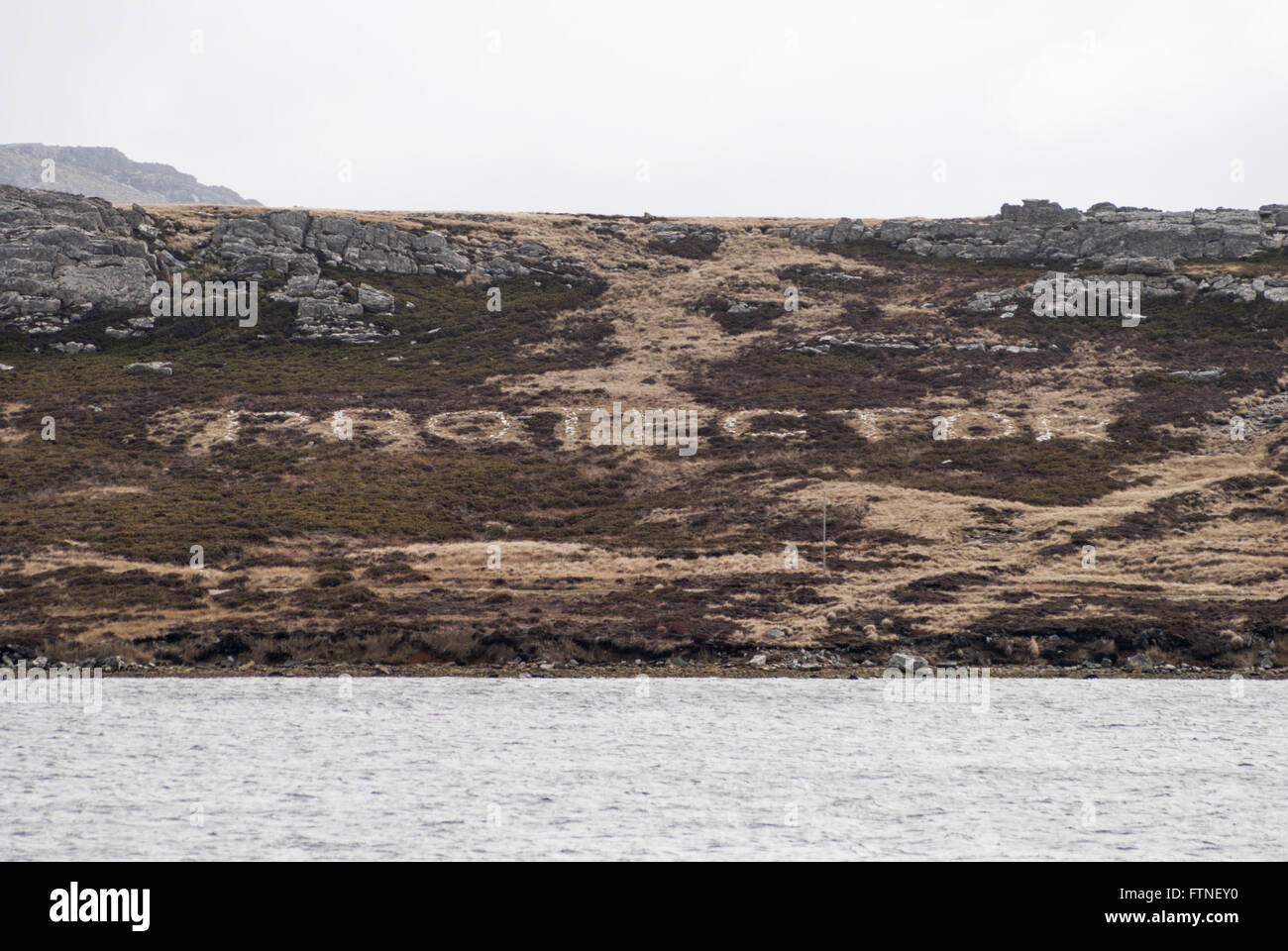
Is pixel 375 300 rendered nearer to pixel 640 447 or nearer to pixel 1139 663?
pixel 640 447

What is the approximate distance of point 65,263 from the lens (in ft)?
294

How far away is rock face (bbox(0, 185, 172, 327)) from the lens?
286ft

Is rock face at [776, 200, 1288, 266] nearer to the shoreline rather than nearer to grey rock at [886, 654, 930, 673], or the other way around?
the shoreline

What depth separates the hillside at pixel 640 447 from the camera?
133ft

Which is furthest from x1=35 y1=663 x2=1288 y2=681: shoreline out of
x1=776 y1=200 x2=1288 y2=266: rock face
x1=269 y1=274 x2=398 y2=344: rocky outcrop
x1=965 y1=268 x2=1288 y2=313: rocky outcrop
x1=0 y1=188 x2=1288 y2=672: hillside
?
x1=776 y1=200 x2=1288 y2=266: rock face

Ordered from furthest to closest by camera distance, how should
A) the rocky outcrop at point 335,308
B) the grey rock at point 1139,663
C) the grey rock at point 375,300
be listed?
the grey rock at point 375,300 < the rocky outcrop at point 335,308 < the grey rock at point 1139,663

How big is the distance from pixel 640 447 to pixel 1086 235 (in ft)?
184

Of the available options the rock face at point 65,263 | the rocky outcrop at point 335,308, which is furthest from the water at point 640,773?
the rock face at point 65,263

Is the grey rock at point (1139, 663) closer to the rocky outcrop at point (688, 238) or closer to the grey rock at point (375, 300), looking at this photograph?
the grey rock at point (375, 300)

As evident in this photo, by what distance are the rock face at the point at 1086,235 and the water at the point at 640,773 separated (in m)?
73.4

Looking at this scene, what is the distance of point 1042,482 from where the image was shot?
197ft

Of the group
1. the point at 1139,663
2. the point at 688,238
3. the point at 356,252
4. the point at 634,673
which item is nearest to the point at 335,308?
the point at 356,252

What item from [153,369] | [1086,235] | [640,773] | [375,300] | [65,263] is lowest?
[640,773]

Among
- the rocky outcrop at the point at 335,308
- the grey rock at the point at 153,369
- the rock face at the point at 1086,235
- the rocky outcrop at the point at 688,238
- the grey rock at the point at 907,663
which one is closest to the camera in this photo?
the grey rock at the point at 907,663
